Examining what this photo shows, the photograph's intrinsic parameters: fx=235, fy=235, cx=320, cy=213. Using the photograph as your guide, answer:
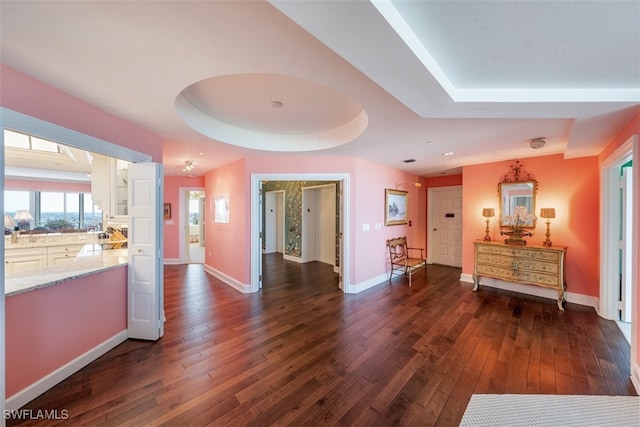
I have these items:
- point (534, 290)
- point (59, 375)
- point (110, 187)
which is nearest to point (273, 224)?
point (110, 187)

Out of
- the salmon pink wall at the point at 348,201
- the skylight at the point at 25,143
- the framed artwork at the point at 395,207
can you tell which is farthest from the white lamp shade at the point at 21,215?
the framed artwork at the point at 395,207

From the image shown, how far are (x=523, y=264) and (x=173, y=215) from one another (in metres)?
7.89

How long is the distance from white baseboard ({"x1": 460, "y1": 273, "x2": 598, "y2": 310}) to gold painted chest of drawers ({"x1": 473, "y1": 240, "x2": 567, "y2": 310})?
0.26 m

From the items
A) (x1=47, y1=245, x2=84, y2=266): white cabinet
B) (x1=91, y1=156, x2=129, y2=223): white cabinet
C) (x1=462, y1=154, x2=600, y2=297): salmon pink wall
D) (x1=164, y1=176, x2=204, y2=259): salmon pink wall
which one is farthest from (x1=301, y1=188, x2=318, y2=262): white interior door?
(x1=47, y1=245, x2=84, y2=266): white cabinet

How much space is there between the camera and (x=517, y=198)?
13.9 ft

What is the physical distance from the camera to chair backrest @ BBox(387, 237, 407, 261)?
5.05 m

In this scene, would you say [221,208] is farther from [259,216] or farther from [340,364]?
[340,364]

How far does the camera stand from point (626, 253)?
122 inches

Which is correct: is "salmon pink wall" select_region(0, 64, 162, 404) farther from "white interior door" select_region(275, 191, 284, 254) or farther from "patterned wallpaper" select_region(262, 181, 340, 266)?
"white interior door" select_region(275, 191, 284, 254)

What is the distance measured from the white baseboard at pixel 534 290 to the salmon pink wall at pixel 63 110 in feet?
19.6

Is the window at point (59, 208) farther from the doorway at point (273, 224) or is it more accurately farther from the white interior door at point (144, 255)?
the doorway at point (273, 224)

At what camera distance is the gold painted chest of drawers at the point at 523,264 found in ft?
11.7

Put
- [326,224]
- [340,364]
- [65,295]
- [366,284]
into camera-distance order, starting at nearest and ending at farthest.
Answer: [65,295], [340,364], [366,284], [326,224]

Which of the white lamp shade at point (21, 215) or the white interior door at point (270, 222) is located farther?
the white interior door at point (270, 222)
